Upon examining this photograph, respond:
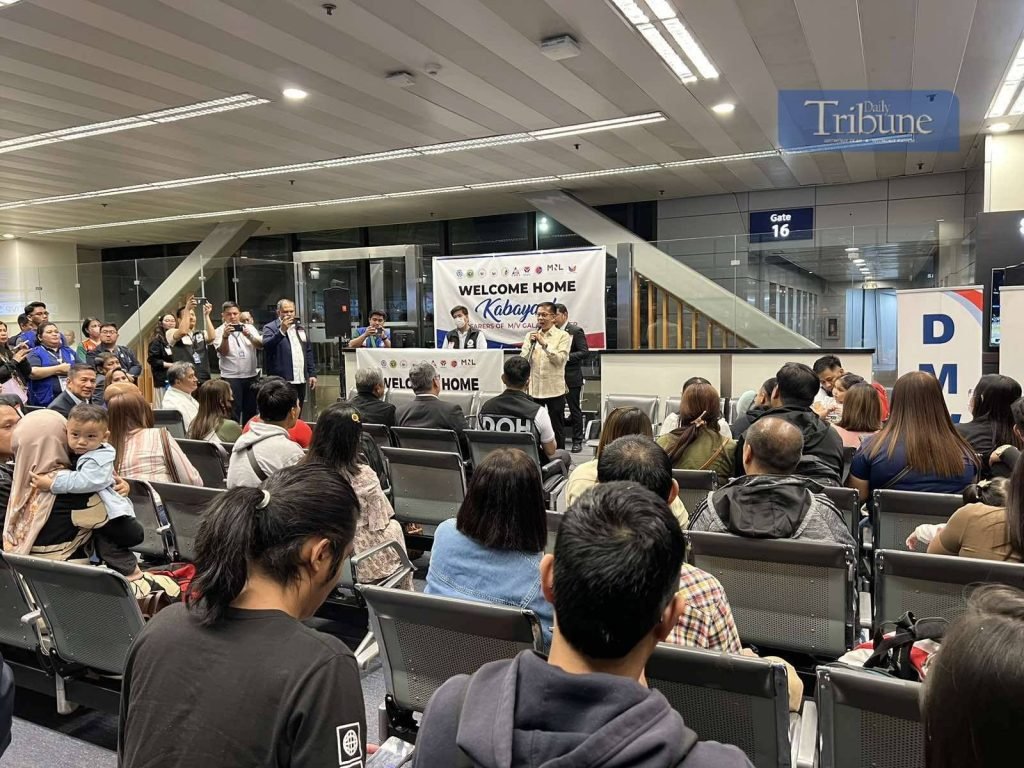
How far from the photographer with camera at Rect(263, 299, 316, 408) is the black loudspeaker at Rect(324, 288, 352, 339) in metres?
1.58

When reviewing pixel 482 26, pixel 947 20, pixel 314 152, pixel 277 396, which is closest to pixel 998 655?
pixel 277 396

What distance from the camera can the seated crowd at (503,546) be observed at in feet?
2.58

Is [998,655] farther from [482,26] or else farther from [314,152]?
[314,152]

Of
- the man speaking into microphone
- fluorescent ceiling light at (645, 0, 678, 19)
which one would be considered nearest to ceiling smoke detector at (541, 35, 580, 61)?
fluorescent ceiling light at (645, 0, 678, 19)

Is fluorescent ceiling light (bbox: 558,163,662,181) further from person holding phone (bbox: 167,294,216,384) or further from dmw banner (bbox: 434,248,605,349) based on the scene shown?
person holding phone (bbox: 167,294,216,384)

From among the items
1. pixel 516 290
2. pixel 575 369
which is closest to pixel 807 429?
pixel 575 369

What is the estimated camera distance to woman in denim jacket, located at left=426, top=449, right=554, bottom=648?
1895 millimetres

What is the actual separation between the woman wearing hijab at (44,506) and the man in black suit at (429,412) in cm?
232

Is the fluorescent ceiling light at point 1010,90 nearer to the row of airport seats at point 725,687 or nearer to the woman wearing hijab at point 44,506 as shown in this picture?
the row of airport seats at point 725,687

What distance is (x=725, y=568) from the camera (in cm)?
229

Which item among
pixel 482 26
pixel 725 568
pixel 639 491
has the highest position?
pixel 482 26

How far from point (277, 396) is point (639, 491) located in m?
2.62

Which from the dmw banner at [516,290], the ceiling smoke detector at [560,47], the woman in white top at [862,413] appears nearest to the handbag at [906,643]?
the woman in white top at [862,413]

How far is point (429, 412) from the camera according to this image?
4.74 metres
